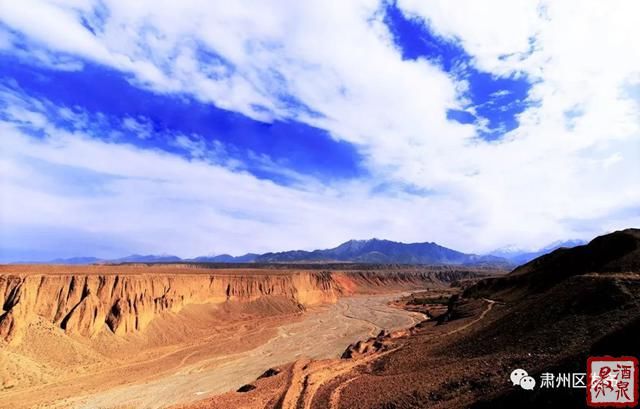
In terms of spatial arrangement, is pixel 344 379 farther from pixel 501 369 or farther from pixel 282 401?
pixel 501 369

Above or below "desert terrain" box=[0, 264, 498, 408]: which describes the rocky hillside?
above

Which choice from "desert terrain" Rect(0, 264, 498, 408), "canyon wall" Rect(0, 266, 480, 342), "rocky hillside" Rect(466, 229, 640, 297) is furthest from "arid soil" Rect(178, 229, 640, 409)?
"canyon wall" Rect(0, 266, 480, 342)

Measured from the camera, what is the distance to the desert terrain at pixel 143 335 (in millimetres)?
34438

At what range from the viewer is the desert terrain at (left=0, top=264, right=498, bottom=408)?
1356 inches

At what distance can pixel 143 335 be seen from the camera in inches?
2004

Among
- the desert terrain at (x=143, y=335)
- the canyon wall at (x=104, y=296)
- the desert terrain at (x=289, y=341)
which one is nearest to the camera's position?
the desert terrain at (x=289, y=341)

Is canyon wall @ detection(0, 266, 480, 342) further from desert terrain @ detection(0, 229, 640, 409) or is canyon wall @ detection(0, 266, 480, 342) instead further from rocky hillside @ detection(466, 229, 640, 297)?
rocky hillside @ detection(466, 229, 640, 297)

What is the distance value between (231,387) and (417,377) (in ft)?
67.5

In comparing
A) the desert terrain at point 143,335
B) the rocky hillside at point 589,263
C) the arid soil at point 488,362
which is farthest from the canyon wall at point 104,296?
the rocky hillside at point 589,263

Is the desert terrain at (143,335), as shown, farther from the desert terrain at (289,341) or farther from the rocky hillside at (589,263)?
the rocky hillside at (589,263)

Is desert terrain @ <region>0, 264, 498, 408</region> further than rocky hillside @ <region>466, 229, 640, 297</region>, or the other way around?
desert terrain @ <region>0, 264, 498, 408</region>

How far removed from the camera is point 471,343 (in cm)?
2508

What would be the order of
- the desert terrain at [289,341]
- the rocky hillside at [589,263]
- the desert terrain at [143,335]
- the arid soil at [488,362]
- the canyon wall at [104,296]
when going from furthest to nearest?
1. the canyon wall at [104,296]
2. the desert terrain at [143,335]
3. the rocky hillside at [589,263]
4. the desert terrain at [289,341]
5. the arid soil at [488,362]

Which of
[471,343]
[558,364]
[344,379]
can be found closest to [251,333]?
[344,379]
